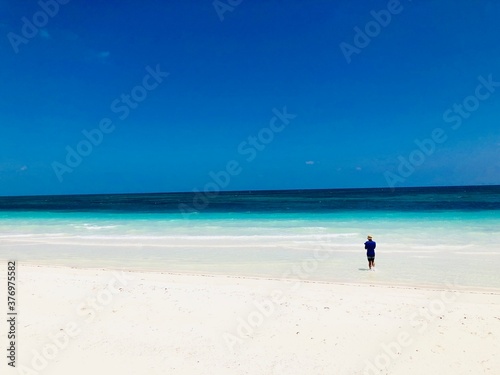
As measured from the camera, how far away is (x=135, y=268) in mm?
13695

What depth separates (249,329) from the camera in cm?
677

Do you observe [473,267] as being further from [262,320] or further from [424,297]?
[262,320]

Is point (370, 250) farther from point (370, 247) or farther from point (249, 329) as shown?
point (249, 329)

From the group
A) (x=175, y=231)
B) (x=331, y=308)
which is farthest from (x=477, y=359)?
(x=175, y=231)

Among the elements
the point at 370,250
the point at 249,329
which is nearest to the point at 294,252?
the point at 370,250

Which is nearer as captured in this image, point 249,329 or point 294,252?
point 249,329

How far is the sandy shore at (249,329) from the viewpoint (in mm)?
5488

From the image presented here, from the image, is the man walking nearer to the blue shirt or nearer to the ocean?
the blue shirt

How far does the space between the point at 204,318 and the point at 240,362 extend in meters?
1.96

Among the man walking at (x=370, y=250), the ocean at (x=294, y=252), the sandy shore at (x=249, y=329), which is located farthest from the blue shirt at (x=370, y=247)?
the sandy shore at (x=249, y=329)

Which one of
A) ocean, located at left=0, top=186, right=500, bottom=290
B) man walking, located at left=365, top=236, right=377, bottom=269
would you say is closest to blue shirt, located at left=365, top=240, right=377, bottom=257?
man walking, located at left=365, top=236, right=377, bottom=269

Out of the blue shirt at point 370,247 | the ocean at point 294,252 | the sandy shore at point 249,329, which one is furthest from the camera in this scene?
the blue shirt at point 370,247

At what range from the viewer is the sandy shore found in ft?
18.0

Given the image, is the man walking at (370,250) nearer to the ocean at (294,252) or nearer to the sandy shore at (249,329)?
the ocean at (294,252)
